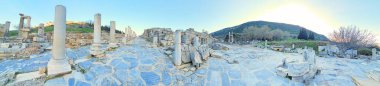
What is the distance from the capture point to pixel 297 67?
7.12 meters

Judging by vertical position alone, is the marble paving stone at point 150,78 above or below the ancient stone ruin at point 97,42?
below

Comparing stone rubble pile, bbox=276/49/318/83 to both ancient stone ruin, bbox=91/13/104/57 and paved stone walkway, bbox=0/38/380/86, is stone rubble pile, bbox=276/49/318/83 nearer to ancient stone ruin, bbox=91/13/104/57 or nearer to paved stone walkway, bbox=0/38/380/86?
paved stone walkway, bbox=0/38/380/86

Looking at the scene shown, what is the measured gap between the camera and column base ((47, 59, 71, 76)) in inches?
190

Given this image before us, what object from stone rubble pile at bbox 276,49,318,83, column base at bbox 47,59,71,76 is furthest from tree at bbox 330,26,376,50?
column base at bbox 47,59,71,76

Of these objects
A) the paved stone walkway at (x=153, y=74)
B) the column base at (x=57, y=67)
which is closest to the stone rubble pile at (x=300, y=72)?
the paved stone walkway at (x=153, y=74)

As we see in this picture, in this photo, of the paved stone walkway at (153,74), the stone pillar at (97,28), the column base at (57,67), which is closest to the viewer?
the column base at (57,67)

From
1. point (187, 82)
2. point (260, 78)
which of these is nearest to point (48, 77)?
point (187, 82)

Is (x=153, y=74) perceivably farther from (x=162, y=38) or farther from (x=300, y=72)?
(x=162, y=38)

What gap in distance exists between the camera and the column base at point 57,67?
190 inches

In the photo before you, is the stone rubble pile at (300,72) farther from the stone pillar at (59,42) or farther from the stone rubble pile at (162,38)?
the stone rubble pile at (162,38)

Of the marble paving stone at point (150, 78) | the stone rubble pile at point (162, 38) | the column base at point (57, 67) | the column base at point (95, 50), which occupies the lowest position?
the marble paving stone at point (150, 78)

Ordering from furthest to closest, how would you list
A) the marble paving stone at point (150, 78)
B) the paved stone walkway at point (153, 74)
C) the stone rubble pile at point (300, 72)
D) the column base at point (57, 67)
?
1. the stone rubble pile at point (300, 72)
2. the marble paving stone at point (150, 78)
3. the paved stone walkway at point (153, 74)
4. the column base at point (57, 67)

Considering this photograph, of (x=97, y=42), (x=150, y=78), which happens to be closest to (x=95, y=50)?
(x=97, y=42)

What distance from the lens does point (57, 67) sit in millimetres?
4969
